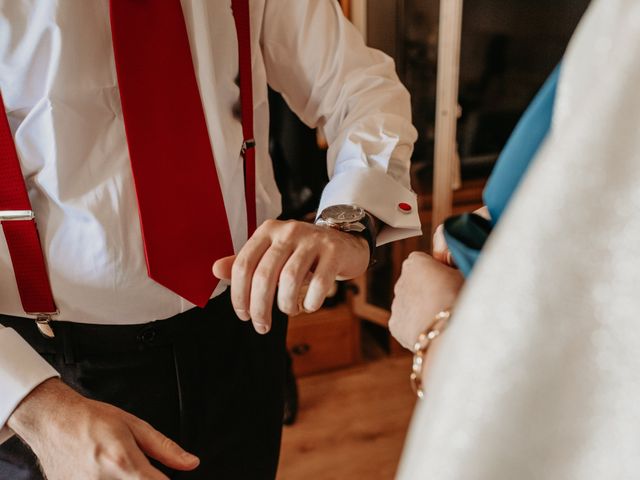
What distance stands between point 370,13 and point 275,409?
4.32 feet

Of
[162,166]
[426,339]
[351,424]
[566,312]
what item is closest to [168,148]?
[162,166]

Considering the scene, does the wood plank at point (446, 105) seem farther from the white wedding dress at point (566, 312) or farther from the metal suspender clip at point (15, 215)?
the white wedding dress at point (566, 312)

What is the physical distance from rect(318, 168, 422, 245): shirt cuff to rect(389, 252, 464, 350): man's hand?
0.26 m

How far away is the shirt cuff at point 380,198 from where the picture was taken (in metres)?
0.85

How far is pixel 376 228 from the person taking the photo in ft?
2.85

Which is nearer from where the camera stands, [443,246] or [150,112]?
[443,246]

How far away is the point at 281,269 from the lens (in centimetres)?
68

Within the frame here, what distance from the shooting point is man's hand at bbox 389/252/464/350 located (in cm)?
52

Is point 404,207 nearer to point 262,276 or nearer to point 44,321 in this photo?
point 262,276

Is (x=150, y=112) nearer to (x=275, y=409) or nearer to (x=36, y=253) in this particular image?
(x=36, y=253)

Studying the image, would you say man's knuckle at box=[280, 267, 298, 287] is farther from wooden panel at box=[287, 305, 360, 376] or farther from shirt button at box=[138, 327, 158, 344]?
wooden panel at box=[287, 305, 360, 376]

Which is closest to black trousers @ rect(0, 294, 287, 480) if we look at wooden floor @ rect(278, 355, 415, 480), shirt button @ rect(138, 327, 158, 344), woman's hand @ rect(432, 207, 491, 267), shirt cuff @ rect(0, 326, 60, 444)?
shirt button @ rect(138, 327, 158, 344)

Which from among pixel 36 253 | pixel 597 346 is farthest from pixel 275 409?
pixel 597 346

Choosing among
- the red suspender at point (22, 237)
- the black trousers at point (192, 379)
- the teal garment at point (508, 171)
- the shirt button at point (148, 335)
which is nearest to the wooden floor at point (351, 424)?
the black trousers at point (192, 379)
